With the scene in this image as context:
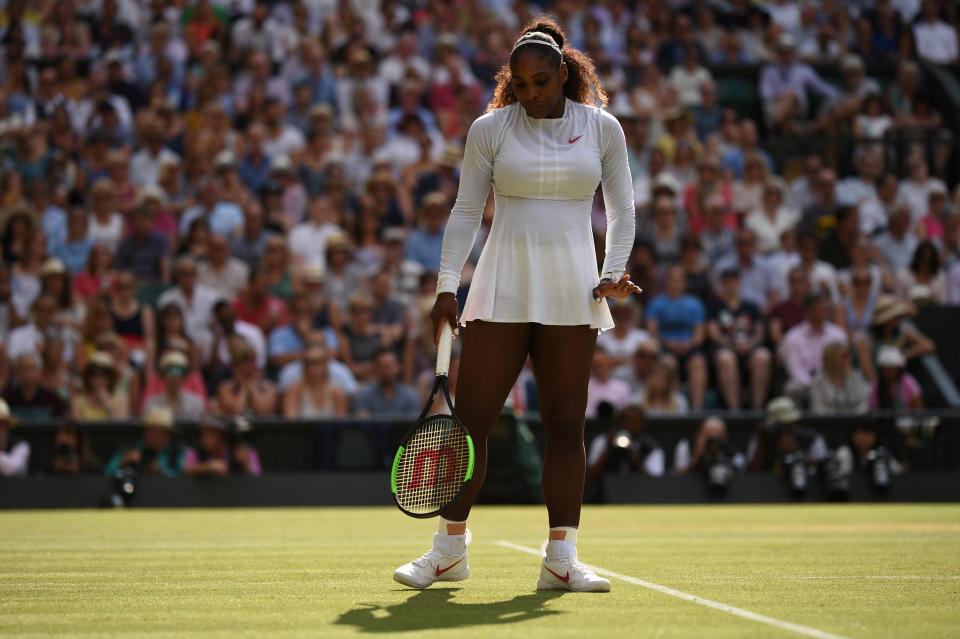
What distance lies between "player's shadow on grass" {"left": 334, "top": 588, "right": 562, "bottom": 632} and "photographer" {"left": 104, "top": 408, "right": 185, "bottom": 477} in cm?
804

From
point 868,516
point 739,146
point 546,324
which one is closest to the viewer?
point 546,324

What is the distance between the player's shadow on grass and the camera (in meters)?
4.82

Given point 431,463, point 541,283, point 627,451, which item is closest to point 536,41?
point 541,283

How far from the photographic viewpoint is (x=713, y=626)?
470 centimetres

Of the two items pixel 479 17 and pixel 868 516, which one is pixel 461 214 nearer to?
pixel 868 516

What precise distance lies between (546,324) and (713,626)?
1512mm

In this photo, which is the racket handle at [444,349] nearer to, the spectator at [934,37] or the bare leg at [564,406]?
the bare leg at [564,406]

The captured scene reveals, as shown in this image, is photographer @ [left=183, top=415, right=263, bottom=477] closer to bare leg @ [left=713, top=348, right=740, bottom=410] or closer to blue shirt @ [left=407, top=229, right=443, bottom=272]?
blue shirt @ [left=407, top=229, right=443, bottom=272]

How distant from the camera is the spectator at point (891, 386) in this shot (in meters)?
14.6

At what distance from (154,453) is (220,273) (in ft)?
7.94

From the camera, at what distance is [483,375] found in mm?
5875

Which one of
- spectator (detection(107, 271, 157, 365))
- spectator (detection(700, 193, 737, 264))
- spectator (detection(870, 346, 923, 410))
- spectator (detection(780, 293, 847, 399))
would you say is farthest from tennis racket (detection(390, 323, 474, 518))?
spectator (detection(700, 193, 737, 264))

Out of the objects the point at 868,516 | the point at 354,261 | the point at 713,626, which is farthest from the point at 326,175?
the point at 713,626

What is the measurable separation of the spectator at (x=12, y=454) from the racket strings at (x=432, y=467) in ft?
27.3
